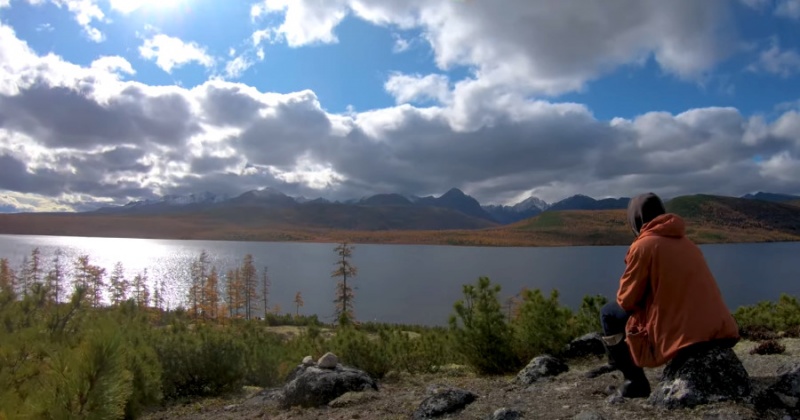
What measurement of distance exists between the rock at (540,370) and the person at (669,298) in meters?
2.90

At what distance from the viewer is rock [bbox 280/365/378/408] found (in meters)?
7.90

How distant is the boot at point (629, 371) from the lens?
211 inches

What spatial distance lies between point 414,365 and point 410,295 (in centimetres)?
4618

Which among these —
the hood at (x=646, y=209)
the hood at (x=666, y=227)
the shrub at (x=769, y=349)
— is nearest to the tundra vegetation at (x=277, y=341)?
the shrub at (x=769, y=349)

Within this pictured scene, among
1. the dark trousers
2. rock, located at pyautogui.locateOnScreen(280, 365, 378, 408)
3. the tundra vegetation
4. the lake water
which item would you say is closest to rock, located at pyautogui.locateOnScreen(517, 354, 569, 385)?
the tundra vegetation

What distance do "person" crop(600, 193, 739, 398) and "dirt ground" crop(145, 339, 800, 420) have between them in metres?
0.55

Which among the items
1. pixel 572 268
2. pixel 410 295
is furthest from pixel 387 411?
pixel 572 268

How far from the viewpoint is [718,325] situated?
4.72m

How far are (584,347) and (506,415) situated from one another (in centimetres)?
531

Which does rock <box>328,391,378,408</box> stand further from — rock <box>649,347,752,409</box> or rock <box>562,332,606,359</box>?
rock <box>562,332,606,359</box>

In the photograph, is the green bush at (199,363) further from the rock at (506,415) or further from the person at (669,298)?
the person at (669,298)

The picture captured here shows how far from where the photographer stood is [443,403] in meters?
6.18

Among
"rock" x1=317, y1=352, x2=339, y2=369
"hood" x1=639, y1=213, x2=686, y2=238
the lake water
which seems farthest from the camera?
the lake water

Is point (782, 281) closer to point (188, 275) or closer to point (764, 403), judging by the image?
point (764, 403)
